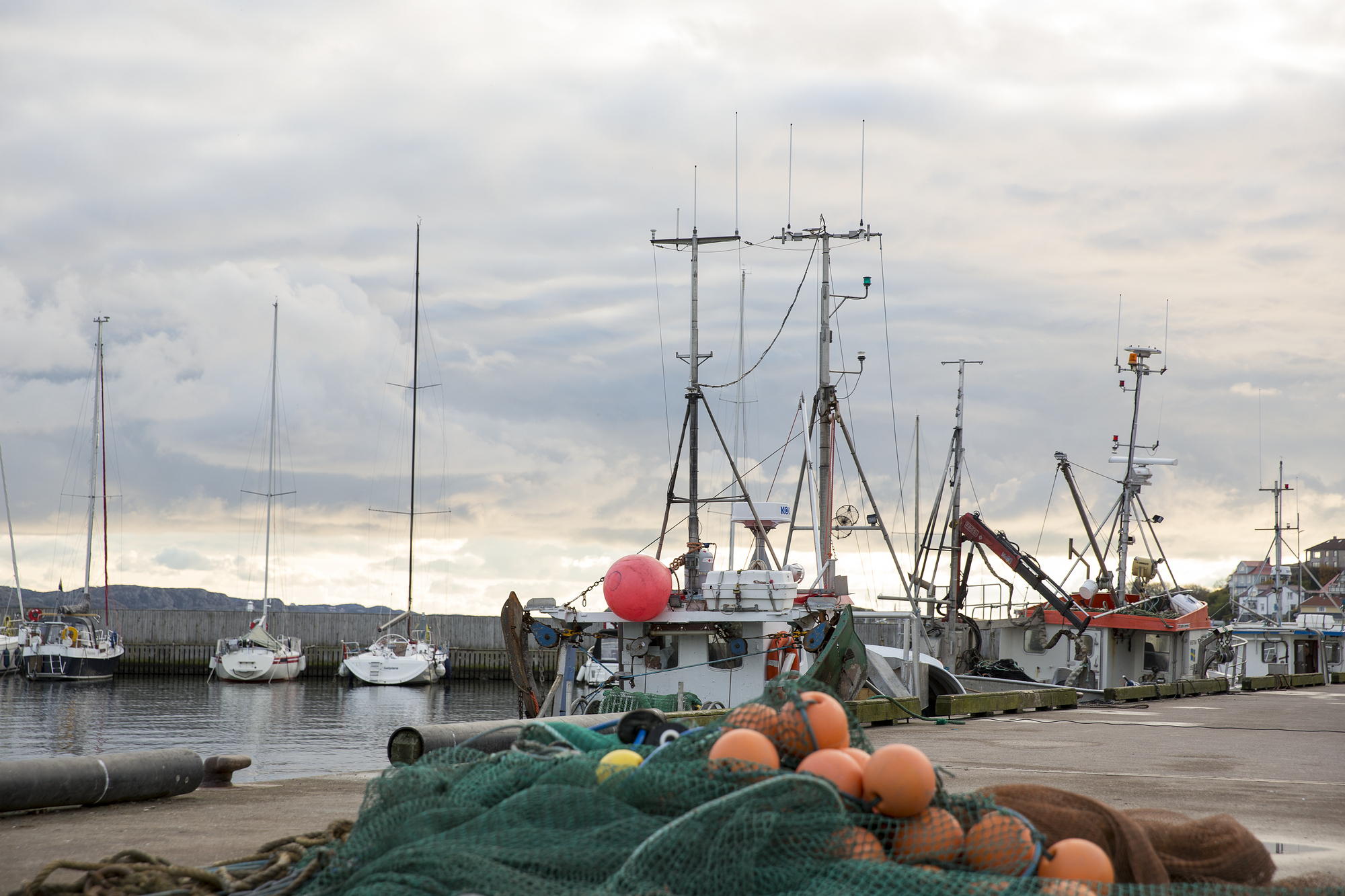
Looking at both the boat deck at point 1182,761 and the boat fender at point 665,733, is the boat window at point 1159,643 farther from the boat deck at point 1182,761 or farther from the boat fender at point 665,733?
the boat fender at point 665,733

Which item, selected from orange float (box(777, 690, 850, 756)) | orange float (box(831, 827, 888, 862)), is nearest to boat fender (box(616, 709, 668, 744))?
orange float (box(777, 690, 850, 756))

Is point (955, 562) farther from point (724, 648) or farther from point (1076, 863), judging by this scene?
point (1076, 863)

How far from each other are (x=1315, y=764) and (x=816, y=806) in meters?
9.74

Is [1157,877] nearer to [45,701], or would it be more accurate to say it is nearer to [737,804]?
[737,804]

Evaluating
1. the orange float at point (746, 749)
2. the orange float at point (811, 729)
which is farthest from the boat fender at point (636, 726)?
the orange float at point (746, 749)

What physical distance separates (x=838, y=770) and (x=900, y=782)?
10.2 inches

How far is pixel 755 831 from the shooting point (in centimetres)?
389

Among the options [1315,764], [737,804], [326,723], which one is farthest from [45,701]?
[737,804]

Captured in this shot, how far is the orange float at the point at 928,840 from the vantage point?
13.7 feet

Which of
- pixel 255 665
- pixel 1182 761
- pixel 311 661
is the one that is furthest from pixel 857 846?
Result: pixel 311 661

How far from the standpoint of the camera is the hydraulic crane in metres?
27.6

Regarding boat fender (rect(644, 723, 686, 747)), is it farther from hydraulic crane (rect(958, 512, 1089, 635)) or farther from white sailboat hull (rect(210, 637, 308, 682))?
white sailboat hull (rect(210, 637, 308, 682))

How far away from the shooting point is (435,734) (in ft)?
26.6

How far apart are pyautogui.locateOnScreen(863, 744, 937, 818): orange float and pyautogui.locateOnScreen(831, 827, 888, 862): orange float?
0.16 metres
